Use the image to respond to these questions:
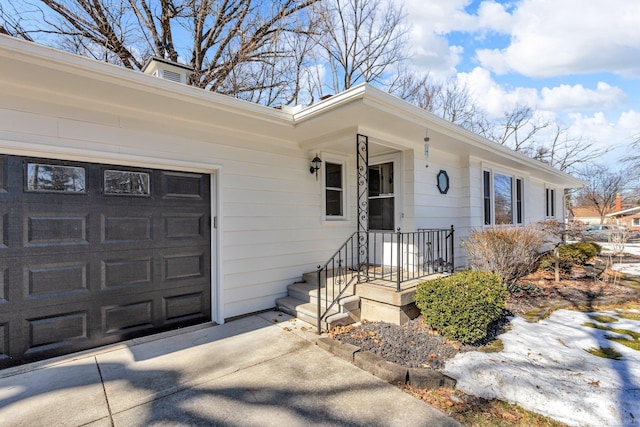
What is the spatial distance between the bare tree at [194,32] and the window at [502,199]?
6.89m

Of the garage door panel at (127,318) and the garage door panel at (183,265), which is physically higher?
the garage door panel at (183,265)

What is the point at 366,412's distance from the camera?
2.30 m

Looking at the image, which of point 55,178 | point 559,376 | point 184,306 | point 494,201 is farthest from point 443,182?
point 55,178

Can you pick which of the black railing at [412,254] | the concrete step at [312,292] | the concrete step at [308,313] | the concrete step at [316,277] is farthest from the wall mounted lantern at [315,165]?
the concrete step at [308,313]

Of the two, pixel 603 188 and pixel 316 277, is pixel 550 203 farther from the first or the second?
pixel 603 188

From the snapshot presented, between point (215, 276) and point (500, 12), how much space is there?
8.87 metres

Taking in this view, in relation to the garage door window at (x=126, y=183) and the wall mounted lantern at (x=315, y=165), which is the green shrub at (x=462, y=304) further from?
the garage door window at (x=126, y=183)

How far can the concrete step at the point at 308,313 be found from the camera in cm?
386

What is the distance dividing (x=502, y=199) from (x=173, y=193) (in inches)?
274

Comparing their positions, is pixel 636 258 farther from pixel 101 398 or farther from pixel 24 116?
pixel 24 116

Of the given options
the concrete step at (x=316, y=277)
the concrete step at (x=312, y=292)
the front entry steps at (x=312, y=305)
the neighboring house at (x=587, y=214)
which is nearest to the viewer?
the front entry steps at (x=312, y=305)

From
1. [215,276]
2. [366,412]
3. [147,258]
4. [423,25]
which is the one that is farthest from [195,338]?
[423,25]

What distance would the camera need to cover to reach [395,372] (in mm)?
2695

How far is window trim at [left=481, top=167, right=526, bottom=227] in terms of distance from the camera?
659 centimetres
